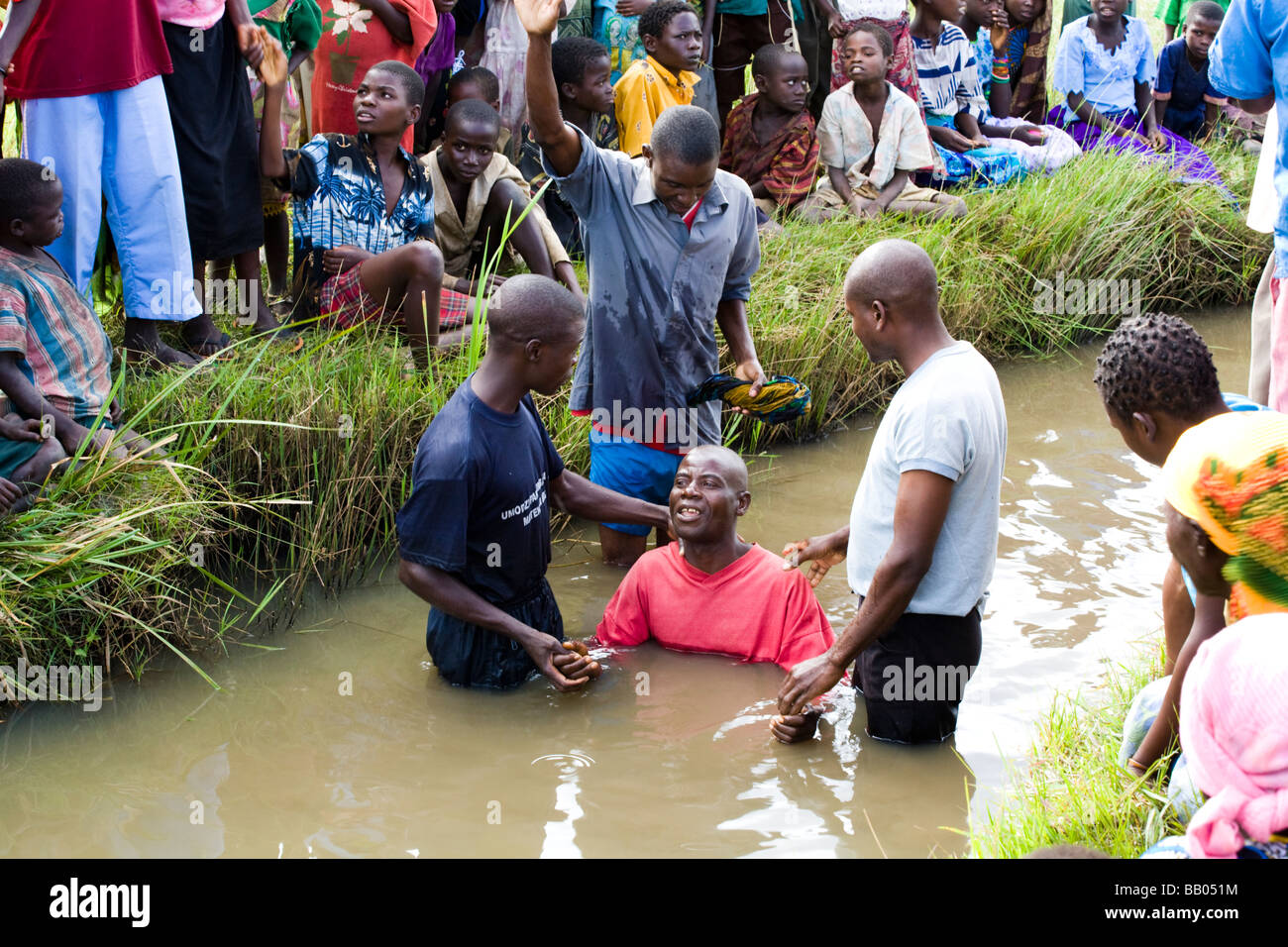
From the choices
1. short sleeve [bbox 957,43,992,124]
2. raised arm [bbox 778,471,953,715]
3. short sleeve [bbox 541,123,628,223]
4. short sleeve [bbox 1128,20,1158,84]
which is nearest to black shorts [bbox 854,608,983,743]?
raised arm [bbox 778,471,953,715]

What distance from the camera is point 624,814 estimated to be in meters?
3.62

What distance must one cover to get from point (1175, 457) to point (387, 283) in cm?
398

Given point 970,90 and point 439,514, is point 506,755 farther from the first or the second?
point 970,90

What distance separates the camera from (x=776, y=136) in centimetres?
828

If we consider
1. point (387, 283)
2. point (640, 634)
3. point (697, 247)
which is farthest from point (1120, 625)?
point (387, 283)

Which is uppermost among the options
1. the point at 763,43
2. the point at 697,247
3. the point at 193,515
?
the point at 763,43

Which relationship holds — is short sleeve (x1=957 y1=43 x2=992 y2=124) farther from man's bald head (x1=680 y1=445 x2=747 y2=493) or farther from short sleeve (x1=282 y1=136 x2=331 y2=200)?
man's bald head (x1=680 y1=445 x2=747 y2=493)

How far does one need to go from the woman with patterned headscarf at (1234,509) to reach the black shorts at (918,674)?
3.43 ft

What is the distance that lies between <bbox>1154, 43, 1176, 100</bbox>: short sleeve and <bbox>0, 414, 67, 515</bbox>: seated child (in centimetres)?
956

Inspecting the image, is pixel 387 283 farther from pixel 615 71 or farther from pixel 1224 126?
pixel 1224 126

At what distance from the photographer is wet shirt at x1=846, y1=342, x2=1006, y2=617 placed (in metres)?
3.41

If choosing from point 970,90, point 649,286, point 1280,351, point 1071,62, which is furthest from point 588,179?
point 1071,62

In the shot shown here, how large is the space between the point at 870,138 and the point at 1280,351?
4.51 metres

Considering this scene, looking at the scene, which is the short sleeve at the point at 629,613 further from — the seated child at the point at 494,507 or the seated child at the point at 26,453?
the seated child at the point at 26,453
